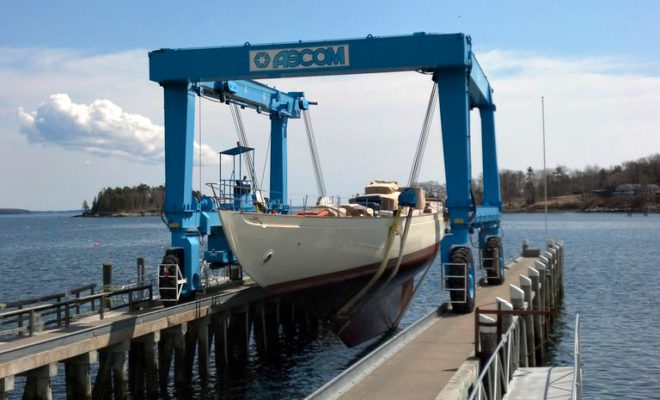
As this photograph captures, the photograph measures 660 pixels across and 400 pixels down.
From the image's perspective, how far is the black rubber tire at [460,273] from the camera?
22875mm

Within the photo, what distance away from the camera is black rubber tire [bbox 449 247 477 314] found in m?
22.9

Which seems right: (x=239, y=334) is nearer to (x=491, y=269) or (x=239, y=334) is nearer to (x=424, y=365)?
(x=491, y=269)

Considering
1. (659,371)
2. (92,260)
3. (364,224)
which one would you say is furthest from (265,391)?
(92,260)

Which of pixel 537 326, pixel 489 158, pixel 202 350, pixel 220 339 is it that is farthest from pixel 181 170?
pixel 489 158

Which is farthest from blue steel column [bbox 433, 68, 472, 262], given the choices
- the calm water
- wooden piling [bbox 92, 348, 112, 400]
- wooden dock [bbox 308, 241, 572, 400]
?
wooden piling [bbox 92, 348, 112, 400]

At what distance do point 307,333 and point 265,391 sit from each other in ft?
30.7

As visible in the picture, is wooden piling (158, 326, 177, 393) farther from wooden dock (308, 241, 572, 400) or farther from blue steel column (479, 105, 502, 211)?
blue steel column (479, 105, 502, 211)

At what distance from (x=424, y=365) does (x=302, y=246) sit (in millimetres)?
6936

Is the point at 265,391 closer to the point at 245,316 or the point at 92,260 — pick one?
the point at 245,316

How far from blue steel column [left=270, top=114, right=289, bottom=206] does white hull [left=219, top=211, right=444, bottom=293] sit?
12451 mm

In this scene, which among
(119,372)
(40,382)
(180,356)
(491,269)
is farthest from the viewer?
(491,269)

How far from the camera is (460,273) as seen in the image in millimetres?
23906

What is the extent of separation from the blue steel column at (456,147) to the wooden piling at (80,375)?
463 inches

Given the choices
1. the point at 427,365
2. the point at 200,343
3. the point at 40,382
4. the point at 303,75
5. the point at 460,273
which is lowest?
the point at 200,343
